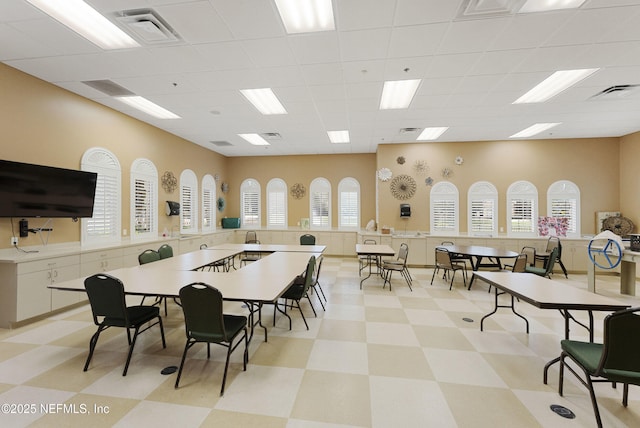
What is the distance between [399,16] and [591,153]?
814cm

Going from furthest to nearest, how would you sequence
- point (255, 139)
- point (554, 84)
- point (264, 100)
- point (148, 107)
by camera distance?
point (255, 139), point (148, 107), point (264, 100), point (554, 84)

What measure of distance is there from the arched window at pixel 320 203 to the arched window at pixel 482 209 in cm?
455

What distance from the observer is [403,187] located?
8.13 metres

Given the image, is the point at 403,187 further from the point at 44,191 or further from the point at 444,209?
the point at 44,191

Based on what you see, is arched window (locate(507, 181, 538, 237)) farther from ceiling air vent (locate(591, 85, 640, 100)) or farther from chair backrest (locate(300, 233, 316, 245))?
chair backrest (locate(300, 233, 316, 245))

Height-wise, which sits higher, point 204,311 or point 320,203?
point 320,203

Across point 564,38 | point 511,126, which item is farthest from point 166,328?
point 511,126

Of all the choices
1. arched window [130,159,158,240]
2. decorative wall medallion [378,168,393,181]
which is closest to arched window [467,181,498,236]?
decorative wall medallion [378,168,393,181]

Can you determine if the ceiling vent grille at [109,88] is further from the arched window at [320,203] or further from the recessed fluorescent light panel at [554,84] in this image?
the recessed fluorescent light panel at [554,84]

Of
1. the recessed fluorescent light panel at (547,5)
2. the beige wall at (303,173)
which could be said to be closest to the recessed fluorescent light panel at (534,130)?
the beige wall at (303,173)

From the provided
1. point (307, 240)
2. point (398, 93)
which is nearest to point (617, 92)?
point (398, 93)

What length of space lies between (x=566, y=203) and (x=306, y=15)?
8807 mm

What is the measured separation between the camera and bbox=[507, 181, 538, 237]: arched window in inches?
305

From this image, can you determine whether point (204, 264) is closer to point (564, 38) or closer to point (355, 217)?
point (564, 38)
